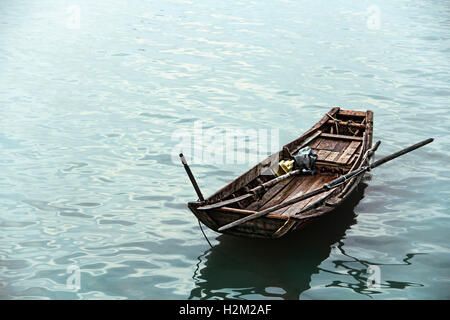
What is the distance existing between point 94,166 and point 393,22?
24782mm

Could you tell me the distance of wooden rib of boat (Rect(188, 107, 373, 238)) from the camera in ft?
32.1

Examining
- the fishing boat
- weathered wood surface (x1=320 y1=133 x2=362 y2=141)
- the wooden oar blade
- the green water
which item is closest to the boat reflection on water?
the green water

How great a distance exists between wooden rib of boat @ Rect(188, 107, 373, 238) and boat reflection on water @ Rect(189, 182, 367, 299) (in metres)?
0.57

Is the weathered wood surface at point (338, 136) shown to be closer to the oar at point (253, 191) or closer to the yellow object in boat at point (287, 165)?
the yellow object in boat at point (287, 165)

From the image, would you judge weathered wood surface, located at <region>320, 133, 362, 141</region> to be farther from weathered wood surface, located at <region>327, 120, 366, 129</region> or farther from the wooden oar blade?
the wooden oar blade

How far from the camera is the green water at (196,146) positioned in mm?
9980

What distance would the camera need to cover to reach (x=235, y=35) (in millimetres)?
29359

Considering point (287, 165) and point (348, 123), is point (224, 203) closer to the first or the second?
point (287, 165)

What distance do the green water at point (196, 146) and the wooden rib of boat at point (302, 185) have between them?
2.31 feet

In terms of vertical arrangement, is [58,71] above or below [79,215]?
above

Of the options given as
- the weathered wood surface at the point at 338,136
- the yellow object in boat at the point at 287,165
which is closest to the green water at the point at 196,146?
the weathered wood surface at the point at 338,136
